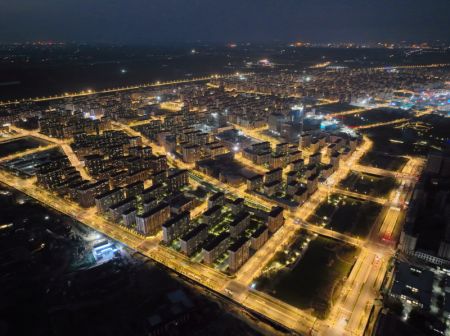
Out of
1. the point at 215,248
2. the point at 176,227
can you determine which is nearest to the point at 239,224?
the point at 215,248

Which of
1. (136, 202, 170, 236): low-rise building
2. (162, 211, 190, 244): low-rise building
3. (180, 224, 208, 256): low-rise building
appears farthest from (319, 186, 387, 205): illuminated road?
(136, 202, 170, 236): low-rise building

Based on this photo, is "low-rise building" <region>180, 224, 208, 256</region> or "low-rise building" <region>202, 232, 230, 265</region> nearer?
"low-rise building" <region>202, 232, 230, 265</region>

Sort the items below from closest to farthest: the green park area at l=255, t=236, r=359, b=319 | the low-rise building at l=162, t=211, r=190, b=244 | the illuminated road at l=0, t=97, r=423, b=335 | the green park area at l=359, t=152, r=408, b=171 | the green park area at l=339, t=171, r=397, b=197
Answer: the illuminated road at l=0, t=97, r=423, b=335, the green park area at l=255, t=236, r=359, b=319, the low-rise building at l=162, t=211, r=190, b=244, the green park area at l=339, t=171, r=397, b=197, the green park area at l=359, t=152, r=408, b=171

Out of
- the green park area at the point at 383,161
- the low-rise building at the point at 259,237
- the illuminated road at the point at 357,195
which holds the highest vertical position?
the low-rise building at the point at 259,237

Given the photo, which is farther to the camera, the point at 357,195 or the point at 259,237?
the point at 357,195

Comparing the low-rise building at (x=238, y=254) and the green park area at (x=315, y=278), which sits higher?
the low-rise building at (x=238, y=254)

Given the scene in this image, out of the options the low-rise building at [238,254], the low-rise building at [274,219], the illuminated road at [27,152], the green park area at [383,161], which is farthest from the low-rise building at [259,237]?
the illuminated road at [27,152]

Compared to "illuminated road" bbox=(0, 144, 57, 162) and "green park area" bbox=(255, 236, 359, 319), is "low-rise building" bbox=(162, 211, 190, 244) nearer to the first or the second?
"green park area" bbox=(255, 236, 359, 319)

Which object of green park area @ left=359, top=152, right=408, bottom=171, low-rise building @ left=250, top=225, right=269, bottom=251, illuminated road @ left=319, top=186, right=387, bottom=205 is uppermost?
low-rise building @ left=250, top=225, right=269, bottom=251

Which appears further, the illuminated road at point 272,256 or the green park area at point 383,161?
the green park area at point 383,161

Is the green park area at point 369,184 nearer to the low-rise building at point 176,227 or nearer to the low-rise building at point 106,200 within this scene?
the low-rise building at point 176,227

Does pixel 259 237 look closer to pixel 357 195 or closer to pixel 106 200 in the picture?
pixel 357 195

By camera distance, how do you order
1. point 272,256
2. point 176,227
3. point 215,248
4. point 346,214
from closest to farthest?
point 215,248, point 272,256, point 176,227, point 346,214
